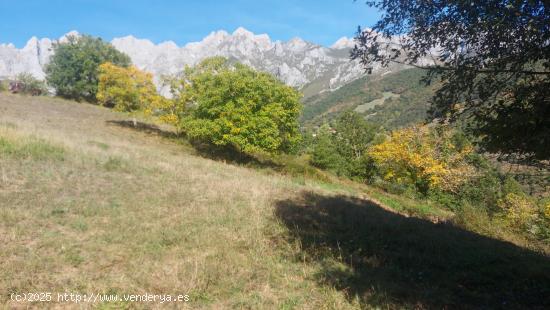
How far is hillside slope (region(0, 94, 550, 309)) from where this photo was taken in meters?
7.10

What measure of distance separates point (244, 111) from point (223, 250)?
21305 mm

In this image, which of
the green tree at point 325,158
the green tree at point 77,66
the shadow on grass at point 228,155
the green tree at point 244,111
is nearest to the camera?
the green tree at point 244,111

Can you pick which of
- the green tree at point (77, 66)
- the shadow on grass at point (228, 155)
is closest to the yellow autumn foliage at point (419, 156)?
the shadow on grass at point (228, 155)

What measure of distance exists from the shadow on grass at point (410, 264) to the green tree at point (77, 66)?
203ft

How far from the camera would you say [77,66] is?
64688mm

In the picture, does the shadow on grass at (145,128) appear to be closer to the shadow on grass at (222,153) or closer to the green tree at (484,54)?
the shadow on grass at (222,153)

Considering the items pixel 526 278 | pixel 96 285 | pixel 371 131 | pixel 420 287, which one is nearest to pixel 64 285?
pixel 96 285

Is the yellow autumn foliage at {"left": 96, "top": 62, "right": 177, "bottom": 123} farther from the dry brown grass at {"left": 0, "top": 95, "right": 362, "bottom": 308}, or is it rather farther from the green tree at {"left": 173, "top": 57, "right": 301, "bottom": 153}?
the dry brown grass at {"left": 0, "top": 95, "right": 362, "bottom": 308}

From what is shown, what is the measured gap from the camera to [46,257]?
25.0 ft

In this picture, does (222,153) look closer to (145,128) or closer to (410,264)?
(145,128)

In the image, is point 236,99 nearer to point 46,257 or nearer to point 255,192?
point 255,192

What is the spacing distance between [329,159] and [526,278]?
52741 millimetres

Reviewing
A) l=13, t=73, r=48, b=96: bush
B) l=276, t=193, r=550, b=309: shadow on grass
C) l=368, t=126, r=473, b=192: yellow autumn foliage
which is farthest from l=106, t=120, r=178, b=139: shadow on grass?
→ l=13, t=73, r=48, b=96: bush

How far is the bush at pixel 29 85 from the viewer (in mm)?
67375
